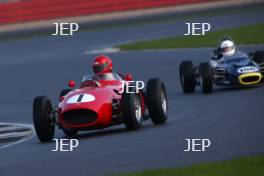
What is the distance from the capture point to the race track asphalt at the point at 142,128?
41.3 feet

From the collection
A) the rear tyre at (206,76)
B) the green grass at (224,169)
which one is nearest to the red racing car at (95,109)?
the green grass at (224,169)

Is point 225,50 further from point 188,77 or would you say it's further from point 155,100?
point 155,100

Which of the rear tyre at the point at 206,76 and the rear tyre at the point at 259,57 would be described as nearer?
the rear tyre at the point at 206,76

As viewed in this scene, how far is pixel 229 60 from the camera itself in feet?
71.6

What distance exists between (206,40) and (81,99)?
20944 mm

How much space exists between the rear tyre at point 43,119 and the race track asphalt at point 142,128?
22 cm

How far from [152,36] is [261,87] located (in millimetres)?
18840

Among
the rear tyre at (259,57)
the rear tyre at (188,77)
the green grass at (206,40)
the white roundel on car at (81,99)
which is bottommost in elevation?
the green grass at (206,40)

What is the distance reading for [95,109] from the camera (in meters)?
15.6

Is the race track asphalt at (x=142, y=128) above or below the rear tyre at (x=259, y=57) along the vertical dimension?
below

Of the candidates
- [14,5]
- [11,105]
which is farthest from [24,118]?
[14,5]

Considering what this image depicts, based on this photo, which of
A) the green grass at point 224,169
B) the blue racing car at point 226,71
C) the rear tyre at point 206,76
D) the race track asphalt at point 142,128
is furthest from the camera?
the blue racing car at point 226,71

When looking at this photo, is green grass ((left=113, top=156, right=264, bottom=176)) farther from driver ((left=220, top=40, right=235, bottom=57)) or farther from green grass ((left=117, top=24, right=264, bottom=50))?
green grass ((left=117, top=24, right=264, bottom=50))

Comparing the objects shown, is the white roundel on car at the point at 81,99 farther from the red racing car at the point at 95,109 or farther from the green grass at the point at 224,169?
the green grass at the point at 224,169
